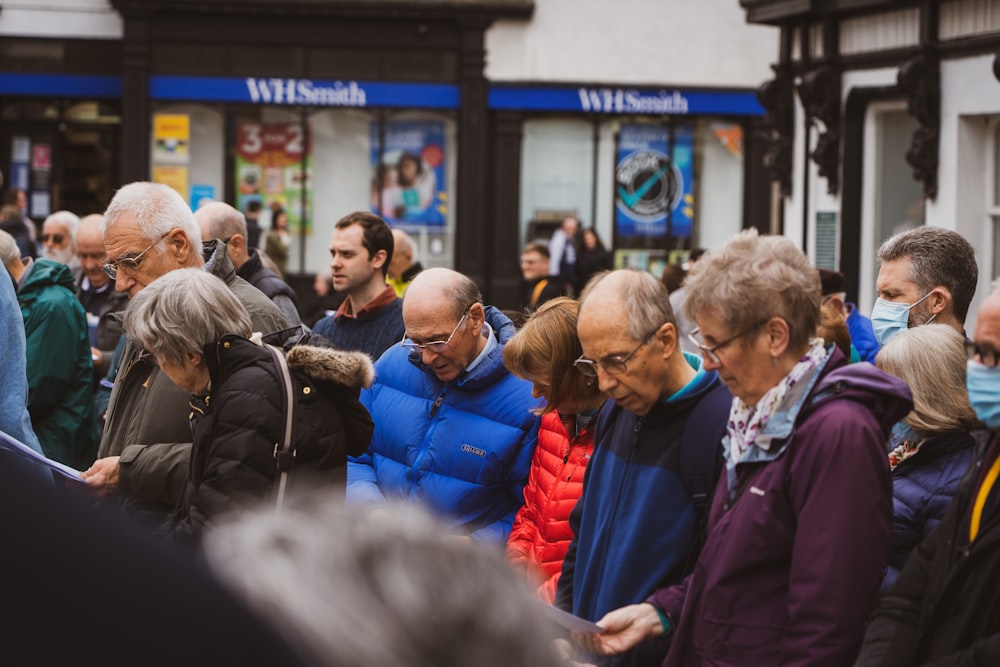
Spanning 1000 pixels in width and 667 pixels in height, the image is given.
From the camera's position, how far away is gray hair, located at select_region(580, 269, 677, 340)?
12.3 feet

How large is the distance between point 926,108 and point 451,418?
7.26 metres

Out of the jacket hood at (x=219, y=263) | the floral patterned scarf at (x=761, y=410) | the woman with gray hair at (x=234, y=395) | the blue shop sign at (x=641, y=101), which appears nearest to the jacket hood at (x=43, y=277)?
the jacket hood at (x=219, y=263)

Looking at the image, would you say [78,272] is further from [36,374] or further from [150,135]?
[150,135]

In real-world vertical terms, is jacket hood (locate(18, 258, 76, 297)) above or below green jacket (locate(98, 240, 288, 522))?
above

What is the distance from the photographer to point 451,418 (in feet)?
16.3

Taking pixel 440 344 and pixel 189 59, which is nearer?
pixel 440 344

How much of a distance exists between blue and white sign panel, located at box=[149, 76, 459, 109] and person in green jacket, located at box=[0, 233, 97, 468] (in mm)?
17478

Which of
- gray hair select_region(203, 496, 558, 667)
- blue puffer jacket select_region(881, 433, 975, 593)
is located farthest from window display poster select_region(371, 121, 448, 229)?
gray hair select_region(203, 496, 558, 667)

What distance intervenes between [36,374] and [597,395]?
3.70 metres

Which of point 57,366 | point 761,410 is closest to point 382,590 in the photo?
point 761,410

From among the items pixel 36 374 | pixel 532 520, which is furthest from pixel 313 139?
pixel 532 520

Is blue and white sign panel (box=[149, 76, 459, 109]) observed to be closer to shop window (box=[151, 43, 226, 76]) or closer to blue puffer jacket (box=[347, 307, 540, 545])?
shop window (box=[151, 43, 226, 76])

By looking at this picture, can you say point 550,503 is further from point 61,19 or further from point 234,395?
point 61,19

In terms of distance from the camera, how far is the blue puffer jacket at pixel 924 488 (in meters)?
4.10
